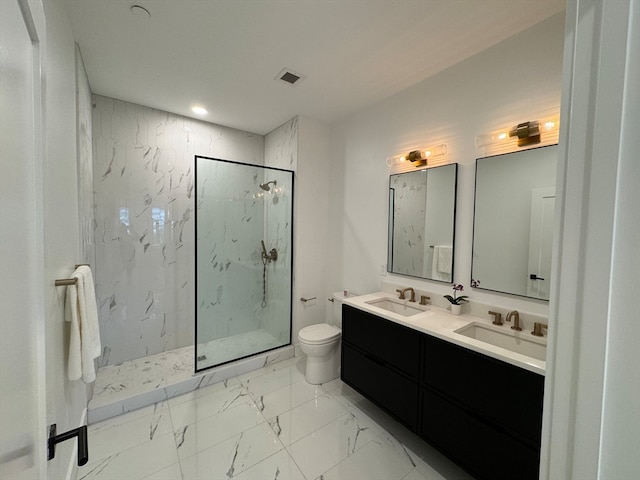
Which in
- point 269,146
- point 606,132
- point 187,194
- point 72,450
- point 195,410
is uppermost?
point 269,146

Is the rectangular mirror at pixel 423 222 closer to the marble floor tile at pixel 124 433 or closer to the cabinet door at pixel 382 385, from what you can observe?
the cabinet door at pixel 382 385

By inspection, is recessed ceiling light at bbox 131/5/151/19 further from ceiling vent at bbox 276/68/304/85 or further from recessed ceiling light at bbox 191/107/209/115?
recessed ceiling light at bbox 191/107/209/115

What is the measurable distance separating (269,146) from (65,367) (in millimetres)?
2916

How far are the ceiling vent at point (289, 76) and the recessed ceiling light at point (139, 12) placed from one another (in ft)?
2.96

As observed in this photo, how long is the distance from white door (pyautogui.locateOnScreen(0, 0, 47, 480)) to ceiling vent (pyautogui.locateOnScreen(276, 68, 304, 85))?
176 cm

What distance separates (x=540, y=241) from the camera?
1613mm

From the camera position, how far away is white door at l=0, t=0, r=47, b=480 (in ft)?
1.38

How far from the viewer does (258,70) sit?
6.71 feet

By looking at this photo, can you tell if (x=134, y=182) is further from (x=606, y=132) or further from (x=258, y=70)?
(x=606, y=132)

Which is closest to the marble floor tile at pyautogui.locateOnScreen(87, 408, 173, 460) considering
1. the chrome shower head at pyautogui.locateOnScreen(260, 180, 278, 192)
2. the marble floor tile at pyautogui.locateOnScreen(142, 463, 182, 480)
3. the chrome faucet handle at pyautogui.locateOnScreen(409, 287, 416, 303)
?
the marble floor tile at pyautogui.locateOnScreen(142, 463, 182, 480)

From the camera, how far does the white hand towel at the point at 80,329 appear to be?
48.7 inches

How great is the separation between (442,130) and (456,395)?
1884 millimetres

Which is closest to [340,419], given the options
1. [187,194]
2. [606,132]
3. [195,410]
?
[195,410]

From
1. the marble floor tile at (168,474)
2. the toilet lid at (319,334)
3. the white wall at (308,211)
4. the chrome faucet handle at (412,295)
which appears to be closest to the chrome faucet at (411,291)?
the chrome faucet handle at (412,295)
